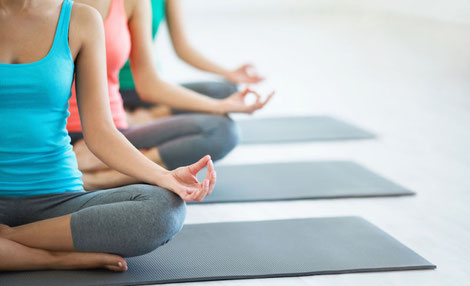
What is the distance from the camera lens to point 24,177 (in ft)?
5.96

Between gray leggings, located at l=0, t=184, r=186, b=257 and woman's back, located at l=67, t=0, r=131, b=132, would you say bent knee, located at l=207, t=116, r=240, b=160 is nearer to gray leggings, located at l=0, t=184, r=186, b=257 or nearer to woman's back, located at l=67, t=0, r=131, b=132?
woman's back, located at l=67, t=0, r=131, b=132

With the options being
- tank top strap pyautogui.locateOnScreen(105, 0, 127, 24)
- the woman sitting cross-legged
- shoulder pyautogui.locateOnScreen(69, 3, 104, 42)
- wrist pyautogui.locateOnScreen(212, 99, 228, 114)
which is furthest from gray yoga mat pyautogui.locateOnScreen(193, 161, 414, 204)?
shoulder pyautogui.locateOnScreen(69, 3, 104, 42)

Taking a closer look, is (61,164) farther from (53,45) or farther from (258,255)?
(258,255)

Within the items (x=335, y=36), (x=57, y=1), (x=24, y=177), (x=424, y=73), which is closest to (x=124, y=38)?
(x=57, y=1)

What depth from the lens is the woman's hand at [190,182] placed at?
1.68 metres

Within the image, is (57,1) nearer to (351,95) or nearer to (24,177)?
(24,177)

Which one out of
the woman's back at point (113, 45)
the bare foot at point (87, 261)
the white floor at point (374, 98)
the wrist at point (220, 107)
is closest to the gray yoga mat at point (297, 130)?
the white floor at point (374, 98)

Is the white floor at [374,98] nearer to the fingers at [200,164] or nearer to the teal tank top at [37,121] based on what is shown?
the fingers at [200,164]

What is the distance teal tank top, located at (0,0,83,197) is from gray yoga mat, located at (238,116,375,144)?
1.83 meters

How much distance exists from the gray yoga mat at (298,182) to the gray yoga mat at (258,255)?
32 cm

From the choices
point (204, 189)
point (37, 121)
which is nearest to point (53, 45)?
point (37, 121)

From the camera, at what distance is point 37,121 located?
1780mm

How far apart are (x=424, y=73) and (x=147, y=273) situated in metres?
4.13

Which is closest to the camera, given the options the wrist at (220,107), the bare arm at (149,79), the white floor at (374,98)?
the white floor at (374,98)
